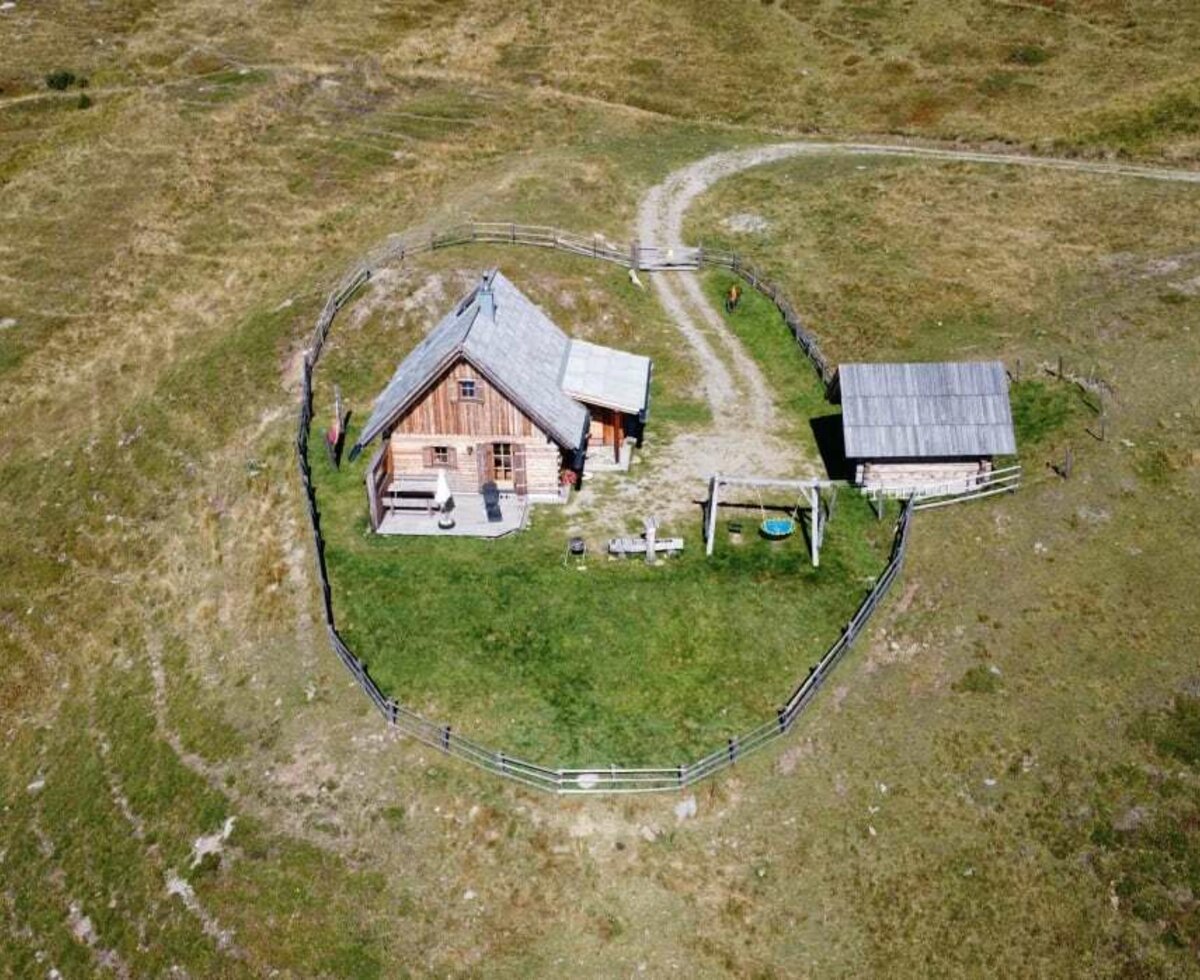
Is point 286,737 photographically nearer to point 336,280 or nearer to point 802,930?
point 802,930

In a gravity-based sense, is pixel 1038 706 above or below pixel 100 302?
above

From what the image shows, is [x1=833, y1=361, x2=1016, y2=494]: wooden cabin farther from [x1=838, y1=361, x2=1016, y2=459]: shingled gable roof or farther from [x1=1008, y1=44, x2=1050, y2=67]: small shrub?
[x1=1008, y1=44, x2=1050, y2=67]: small shrub

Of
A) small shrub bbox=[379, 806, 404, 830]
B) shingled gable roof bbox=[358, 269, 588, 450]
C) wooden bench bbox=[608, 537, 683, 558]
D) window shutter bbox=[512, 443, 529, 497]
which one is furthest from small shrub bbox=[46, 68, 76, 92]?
small shrub bbox=[379, 806, 404, 830]

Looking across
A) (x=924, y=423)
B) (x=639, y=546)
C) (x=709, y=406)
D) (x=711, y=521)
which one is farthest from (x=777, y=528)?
(x=709, y=406)

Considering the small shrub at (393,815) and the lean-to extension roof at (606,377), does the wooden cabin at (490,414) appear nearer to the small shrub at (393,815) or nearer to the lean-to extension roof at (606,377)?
the lean-to extension roof at (606,377)

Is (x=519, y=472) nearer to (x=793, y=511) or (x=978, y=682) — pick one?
(x=793, y=511)

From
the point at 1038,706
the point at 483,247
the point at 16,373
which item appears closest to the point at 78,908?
the point at 1038,706

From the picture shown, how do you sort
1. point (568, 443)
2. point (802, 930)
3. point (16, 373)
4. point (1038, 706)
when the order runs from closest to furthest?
point (802, 930), point (1038, 706), point (568, 443), point (16, 373)
